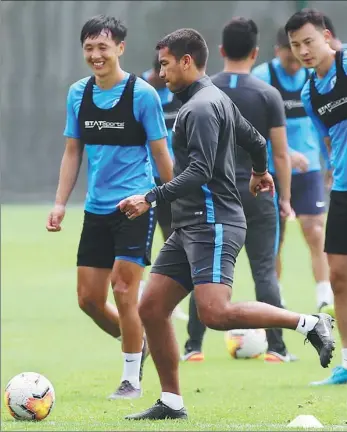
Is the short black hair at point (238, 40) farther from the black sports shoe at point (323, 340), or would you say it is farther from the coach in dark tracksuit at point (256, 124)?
the black sports shoe at point (323, 340)

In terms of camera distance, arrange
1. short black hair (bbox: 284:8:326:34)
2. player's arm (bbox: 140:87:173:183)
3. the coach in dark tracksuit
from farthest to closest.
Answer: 1. the coach in dark tracksuit
2. player's arm (bbox: 140:87:173:183)
3. short black hair (bbox: 284:8:326:34)

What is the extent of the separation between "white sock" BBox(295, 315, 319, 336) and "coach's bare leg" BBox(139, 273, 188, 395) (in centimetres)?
68

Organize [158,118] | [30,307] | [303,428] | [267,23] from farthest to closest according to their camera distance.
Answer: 1. [267,23]
2. [30,307]
3. [158,118]
4. [303,428]

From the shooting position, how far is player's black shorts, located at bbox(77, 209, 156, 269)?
8.39m

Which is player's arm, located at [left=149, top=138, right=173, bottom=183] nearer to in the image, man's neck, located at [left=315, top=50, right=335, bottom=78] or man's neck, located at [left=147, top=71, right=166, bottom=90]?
man's neck, located at [left=315, top=50, right=335, bottom=78]

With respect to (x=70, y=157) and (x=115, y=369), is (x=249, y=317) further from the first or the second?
(x=115, y=369)

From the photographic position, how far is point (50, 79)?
23844 millimetres

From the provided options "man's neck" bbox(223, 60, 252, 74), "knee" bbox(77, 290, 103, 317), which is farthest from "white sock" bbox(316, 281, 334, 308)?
"knee" bbox(77, 290, 103, 317)

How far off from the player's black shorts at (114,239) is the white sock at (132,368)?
613 mm

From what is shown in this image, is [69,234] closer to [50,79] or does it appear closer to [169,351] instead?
[50,79]

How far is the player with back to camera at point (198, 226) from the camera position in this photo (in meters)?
6.74

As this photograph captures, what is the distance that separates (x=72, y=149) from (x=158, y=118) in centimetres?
68

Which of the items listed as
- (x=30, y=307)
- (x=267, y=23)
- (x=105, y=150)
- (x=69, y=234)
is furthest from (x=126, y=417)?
(x=267, y=23)

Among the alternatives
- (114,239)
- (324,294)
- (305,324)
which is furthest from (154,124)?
(324,294)
